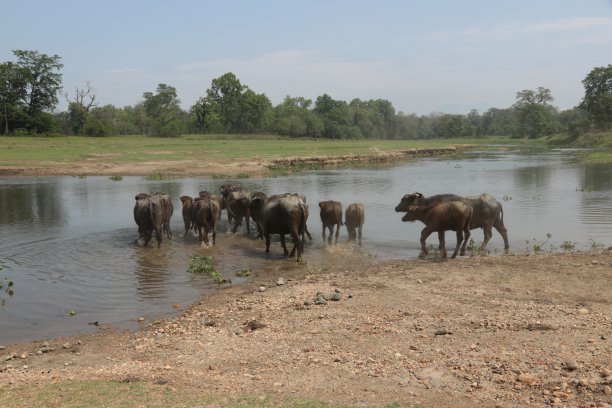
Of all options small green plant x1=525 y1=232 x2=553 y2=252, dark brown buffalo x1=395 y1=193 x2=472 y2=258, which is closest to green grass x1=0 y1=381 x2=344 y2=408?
dark brown buffalo x1=395 y1=193 x2=472 y2=258

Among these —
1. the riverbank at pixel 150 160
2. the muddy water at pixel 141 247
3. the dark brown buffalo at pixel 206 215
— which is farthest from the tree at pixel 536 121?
the dark brown buffalo at pixel 206 215

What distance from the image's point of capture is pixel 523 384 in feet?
19.3

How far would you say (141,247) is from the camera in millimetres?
15438

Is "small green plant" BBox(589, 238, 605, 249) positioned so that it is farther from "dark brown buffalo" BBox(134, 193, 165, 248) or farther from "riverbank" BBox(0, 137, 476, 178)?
"riverbank" BBox(0, 137, 476, 178)

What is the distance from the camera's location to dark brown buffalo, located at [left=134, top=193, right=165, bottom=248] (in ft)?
49.8

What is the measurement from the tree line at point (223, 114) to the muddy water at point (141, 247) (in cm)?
5030

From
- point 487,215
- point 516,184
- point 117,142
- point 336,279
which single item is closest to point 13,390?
point 336,279

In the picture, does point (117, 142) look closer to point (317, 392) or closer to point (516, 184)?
point (516, 184)

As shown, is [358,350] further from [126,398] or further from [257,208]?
[257,208]

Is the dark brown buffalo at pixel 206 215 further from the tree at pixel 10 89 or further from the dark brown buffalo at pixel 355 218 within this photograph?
the tree at pixel 10 89

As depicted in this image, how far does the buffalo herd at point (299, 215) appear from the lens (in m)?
13.5

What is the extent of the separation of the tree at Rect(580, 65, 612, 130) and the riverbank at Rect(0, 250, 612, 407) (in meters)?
80.8

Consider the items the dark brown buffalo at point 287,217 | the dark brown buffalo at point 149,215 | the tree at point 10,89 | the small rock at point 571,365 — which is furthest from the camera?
the tree at point 10,89

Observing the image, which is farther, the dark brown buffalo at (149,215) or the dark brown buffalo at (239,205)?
the dark brown buffalo at (239,205)
